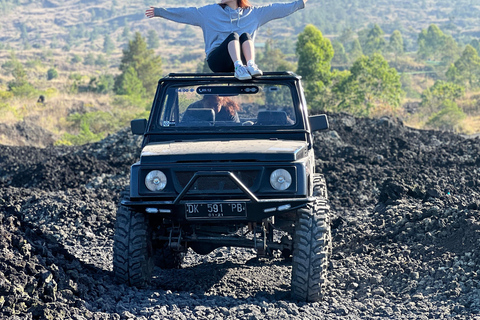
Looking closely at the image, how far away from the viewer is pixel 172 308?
20.0 ft

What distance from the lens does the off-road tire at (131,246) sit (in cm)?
652

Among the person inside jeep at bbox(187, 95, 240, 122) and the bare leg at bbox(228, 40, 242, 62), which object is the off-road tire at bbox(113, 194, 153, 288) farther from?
the bare leg at bbox(228, 40, 242, 62)

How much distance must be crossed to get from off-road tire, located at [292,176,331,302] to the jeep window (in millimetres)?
1129

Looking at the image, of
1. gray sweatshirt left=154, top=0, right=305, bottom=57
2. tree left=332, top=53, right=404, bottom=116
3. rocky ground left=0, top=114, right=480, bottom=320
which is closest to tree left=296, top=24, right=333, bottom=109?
tree left=332, top=53, right=404, bottom=116

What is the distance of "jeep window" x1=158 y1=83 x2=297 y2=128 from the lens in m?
7.14

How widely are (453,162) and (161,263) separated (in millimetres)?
9896

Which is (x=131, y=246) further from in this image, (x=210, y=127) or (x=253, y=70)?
(x=253, y=70)

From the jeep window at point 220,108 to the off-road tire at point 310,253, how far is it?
1129mm

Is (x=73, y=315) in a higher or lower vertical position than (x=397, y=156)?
higher

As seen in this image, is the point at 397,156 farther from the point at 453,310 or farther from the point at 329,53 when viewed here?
the point at 329,53

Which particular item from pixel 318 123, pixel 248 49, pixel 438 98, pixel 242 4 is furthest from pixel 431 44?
pixel 248 49

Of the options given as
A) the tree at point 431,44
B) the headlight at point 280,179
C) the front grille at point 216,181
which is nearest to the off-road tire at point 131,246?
the front grille at point 216,181

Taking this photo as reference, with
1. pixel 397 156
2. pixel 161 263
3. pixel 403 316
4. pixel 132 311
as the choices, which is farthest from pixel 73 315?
pixel 397 156

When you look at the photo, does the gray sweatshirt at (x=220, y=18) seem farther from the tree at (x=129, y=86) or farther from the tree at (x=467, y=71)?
the tree at (x=467, y=71)
